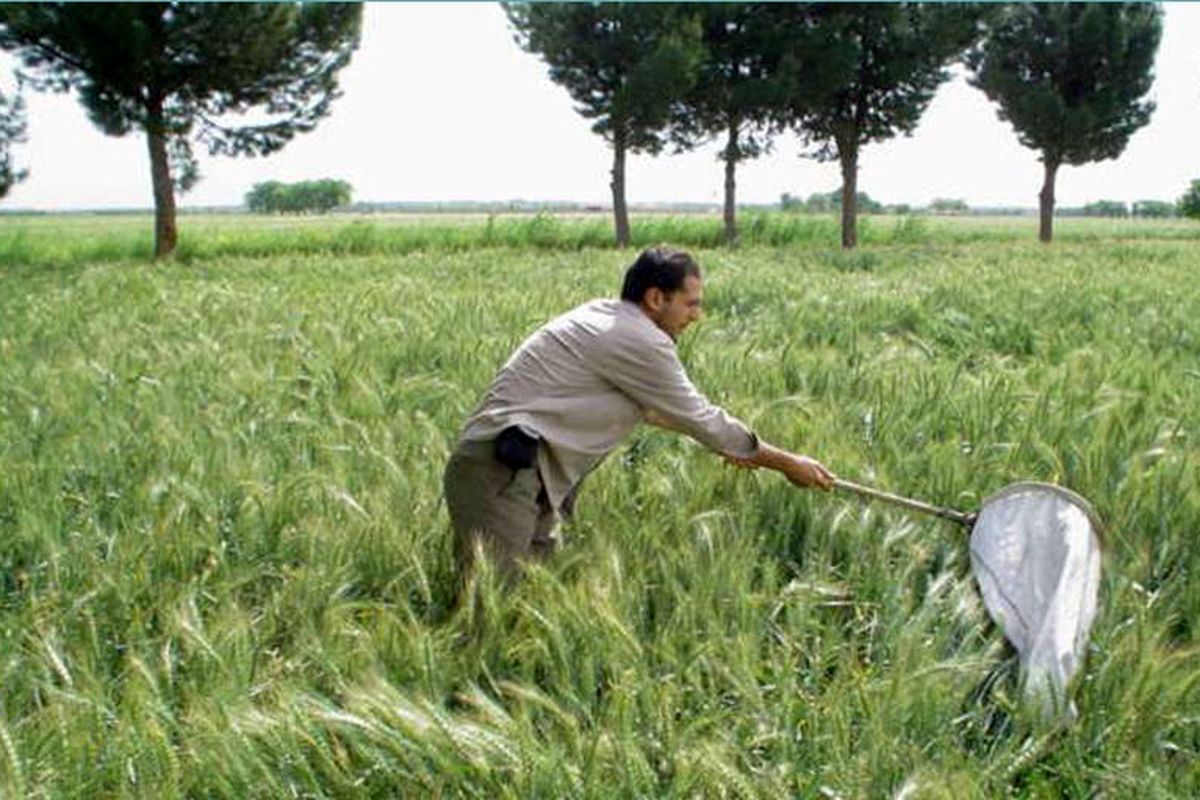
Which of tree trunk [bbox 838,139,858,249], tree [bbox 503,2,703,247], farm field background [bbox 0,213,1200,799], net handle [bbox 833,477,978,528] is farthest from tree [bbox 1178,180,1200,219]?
net handle [bbox 833,477,978,528]

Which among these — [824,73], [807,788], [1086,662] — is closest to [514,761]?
[807,788]

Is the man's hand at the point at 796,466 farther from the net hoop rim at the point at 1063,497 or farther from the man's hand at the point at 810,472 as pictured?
the net hoop rim at the point at 1063,497

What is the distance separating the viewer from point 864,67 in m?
28.0

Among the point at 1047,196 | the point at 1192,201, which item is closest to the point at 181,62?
the point at 1047,196

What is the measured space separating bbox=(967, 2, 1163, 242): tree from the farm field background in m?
30.1

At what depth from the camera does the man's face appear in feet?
9.25

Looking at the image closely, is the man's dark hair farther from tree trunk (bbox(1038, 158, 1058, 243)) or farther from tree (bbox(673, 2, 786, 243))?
tree trunk (bbox(1038, 158, 1058, 243))

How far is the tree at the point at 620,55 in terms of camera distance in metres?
24.1

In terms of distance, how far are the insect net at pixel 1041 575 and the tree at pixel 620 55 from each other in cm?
2283

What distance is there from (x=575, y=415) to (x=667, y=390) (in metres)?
0.27

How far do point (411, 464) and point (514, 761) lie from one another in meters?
1.93

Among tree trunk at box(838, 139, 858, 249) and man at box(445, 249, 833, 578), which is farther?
tree trunk at box(838, 139, 858, 249)

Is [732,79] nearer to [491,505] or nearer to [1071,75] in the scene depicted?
[1071,75]

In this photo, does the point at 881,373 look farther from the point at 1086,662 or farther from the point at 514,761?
the point at 514,761
